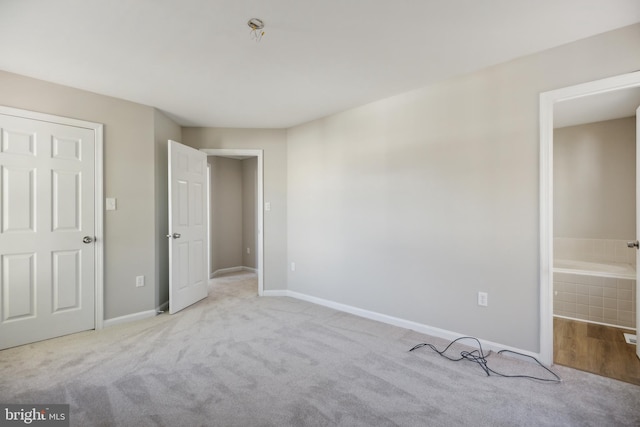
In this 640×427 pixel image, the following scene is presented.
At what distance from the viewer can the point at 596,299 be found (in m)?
3.29

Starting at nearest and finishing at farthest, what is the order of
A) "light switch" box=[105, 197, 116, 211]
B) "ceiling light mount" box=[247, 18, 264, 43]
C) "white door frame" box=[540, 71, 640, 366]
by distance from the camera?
"ceiling light mount" box=[247, 18, 264, 43], "white door frame" box=[540, 71, 640, 366], "light switch" box=[105, 197, 116, 211]

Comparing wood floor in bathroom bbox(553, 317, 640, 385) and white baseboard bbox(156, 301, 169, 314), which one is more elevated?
white baseboard bbox(156, 301, 169, 314)

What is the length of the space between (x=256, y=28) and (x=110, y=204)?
243 centimetres

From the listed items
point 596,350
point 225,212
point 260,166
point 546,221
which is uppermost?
point 260,166

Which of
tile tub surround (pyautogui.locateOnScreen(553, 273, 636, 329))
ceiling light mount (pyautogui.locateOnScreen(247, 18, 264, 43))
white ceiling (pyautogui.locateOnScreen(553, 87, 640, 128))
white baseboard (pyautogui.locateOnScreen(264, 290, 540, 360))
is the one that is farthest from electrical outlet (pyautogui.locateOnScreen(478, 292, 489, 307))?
ceiling light mount (pyautogui.locateOnScreen(247, 18, 264, 43))

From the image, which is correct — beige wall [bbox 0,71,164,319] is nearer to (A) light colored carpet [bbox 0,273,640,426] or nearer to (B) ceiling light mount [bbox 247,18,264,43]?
(A) light colored carpet [bbox 0,273,640,426]

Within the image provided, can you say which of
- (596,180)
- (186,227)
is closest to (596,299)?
(596,180)

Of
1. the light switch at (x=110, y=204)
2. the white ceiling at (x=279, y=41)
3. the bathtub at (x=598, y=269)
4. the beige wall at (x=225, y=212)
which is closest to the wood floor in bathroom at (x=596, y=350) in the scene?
the bathtub at (x=598, y=269)

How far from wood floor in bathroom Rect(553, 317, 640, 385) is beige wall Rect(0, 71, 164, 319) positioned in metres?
4.06

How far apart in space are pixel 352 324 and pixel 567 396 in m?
1.81

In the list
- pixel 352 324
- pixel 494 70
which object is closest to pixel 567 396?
pixel 352 324

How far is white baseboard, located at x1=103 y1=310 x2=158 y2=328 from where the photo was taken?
320cm

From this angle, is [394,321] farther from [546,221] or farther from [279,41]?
[279,41]

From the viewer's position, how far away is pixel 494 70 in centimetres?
259
